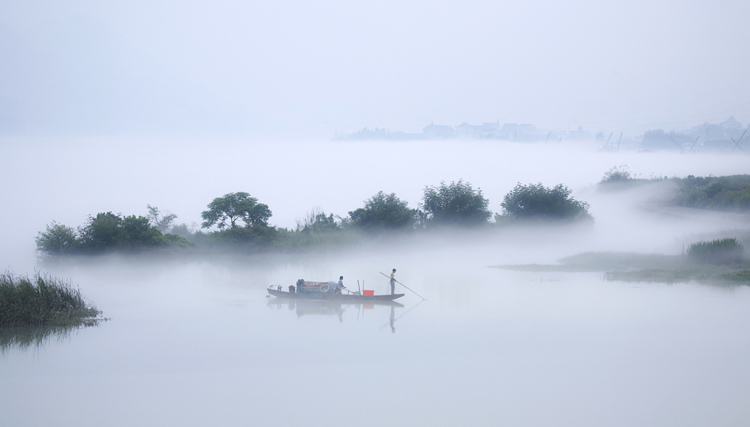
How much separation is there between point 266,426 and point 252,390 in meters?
1.42

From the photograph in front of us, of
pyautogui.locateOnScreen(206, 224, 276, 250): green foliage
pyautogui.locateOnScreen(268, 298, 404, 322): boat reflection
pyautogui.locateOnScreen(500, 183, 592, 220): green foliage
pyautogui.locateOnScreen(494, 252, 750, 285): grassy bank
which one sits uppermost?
pyautogui.locateOnScreen(500, 183, 592, 220): green foliage

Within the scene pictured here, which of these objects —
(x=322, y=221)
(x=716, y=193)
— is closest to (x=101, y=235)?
(x=322, y=221)

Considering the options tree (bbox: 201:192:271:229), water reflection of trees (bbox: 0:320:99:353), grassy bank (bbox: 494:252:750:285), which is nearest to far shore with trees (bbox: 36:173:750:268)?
tree (bbox: 201:192:271:229)

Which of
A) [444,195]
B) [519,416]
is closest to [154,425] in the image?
[519,416]

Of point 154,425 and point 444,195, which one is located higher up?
point 444,195

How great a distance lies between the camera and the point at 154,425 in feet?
24.4

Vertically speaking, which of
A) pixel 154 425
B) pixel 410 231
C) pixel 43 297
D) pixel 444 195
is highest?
pixel 444 195

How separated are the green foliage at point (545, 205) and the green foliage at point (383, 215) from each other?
746 centimetres

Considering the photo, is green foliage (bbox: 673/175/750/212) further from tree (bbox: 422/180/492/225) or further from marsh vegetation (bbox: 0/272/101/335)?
marsh vegetation (bbox: 0/272/101/335)

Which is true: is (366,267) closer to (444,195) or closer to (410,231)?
(410,231)

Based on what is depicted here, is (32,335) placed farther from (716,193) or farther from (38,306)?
(716,193)

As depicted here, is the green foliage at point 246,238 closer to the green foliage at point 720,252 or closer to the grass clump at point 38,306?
the grass clump at point 38,306

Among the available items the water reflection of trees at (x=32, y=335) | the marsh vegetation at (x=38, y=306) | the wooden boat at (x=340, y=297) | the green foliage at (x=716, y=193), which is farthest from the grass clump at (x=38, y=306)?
the green foliage at (x=716, y=193)

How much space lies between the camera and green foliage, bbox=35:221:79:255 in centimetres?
2953
